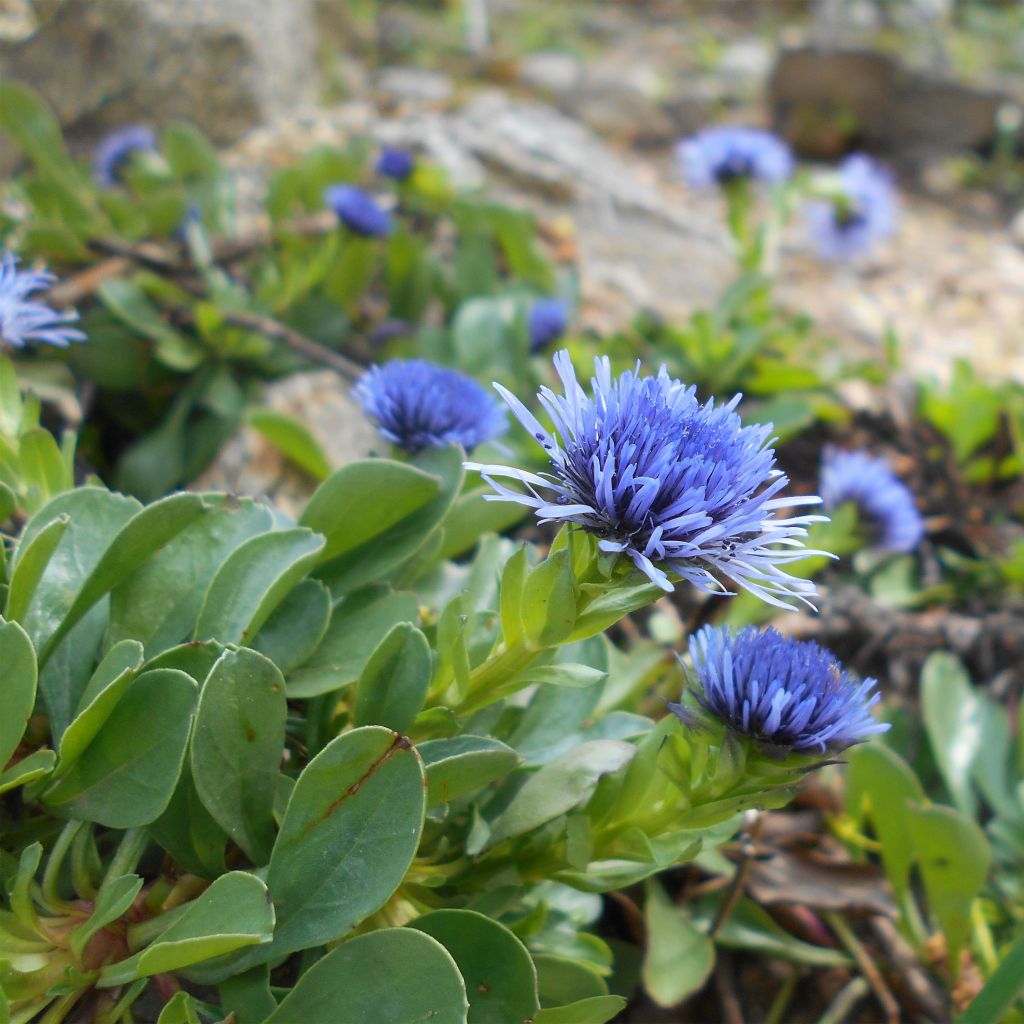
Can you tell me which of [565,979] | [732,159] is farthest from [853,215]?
[565,979]

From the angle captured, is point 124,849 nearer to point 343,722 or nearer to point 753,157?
point 343,722

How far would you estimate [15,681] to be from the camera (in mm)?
801

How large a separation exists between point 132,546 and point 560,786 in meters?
0.47

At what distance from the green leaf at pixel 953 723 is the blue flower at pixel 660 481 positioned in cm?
81

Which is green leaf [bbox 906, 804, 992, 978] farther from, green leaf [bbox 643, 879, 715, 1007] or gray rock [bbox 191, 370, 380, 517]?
gray rock [bbox 191, 370, 380, 517]

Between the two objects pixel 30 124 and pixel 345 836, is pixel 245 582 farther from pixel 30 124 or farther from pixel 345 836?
pixel 30 124

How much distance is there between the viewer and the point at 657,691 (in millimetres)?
1299

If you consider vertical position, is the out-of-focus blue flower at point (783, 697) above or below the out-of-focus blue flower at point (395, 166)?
below

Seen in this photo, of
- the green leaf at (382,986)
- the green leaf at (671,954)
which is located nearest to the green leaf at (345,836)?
the green leaf at (382,986)

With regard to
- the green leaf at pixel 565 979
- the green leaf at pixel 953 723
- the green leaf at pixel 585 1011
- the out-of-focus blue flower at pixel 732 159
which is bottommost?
the green leaf at pixel 953 723

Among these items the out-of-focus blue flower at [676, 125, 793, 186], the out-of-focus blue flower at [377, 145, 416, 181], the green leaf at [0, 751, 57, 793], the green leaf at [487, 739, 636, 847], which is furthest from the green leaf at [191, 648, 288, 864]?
the out-of-focus blue flower at [676, 125, 793, 186]

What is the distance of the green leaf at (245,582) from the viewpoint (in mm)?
963

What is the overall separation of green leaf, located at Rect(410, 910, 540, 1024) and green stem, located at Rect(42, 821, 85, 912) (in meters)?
0.32

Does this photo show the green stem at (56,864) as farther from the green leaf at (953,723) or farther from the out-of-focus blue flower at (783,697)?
the green leaf at (953,723)
